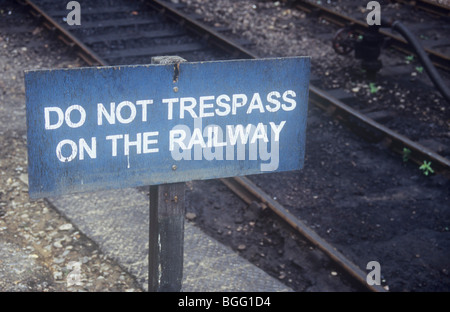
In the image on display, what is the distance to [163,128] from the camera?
230cm

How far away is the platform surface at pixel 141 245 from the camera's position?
4316mm

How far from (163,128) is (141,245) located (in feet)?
8.27

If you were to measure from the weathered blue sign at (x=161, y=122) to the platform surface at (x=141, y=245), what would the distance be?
6.62 ft

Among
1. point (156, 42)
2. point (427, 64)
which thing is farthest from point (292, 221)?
point (156, 42)

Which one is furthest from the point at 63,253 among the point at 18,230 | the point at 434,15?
the point at 434,15

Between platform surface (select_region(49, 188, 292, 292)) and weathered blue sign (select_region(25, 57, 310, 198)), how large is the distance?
202cm

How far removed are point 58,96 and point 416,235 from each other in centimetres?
397

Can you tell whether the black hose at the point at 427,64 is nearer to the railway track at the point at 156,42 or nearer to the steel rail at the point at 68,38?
the railway track at the point at 156,42

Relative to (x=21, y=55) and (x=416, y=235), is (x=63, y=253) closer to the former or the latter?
(x=416, y=235)

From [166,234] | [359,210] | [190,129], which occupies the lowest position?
[359,210]

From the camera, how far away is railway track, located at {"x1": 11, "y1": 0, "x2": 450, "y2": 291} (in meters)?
6.93

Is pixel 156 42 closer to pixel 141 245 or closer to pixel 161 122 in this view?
pixel 141 245

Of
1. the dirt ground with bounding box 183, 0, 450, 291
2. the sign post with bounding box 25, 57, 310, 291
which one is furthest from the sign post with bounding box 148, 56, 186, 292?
the dirt ground with bounding box 183, 0, 450, 291

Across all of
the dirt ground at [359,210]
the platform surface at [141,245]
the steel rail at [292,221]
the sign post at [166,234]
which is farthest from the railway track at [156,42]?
the sign post at [166,234]
